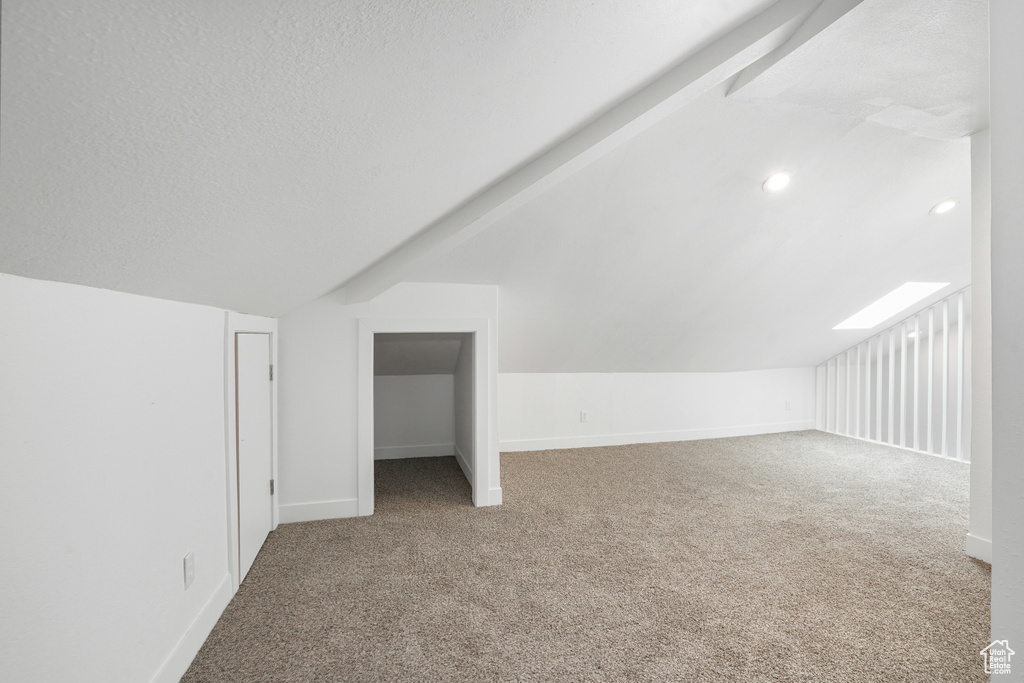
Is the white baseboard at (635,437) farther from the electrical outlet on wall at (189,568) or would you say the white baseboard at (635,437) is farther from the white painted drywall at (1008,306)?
the white painted drywall at (1008,306)

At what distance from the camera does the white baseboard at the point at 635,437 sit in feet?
17.2

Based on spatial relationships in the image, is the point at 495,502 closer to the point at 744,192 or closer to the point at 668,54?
the point at 744,192

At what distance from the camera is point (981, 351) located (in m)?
2.72

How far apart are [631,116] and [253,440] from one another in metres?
2.49

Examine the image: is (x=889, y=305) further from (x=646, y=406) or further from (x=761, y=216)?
(x=761, y=216)

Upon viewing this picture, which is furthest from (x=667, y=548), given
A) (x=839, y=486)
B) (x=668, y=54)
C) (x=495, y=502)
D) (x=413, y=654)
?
(x=668, y=54)

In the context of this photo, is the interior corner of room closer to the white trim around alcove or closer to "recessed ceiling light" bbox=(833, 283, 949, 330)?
the white trim around alcove

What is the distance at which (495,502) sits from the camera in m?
3.62

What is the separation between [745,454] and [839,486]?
1082mm

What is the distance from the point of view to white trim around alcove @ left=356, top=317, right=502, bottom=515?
3.37 metres

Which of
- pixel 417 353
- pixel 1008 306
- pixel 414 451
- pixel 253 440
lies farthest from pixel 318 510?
pixel 1008 306

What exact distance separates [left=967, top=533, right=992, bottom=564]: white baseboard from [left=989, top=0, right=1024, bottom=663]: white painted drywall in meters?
2.69

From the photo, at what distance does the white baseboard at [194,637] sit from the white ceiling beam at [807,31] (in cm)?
321

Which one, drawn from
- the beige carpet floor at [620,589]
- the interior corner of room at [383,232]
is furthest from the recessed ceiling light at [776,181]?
the beige carpet floor at [620,589]
